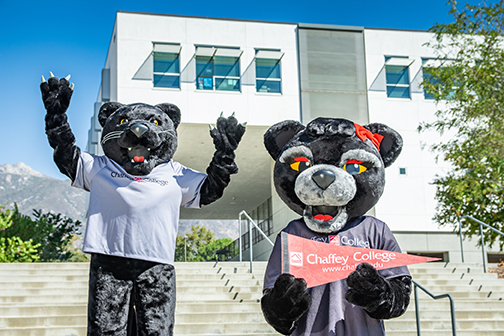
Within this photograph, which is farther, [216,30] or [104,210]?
[216,30]

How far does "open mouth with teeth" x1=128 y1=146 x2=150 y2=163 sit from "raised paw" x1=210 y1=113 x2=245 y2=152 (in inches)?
18.8

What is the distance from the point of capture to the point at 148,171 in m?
3.80

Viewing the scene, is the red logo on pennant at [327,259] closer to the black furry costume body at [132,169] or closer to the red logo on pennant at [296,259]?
the red logo on pennant at [296,259]

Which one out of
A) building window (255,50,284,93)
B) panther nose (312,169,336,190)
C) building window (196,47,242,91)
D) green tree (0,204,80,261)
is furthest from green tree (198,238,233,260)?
panther nose (312,169,336,190)

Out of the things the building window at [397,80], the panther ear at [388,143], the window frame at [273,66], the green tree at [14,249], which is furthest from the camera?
the building window at [397,80]

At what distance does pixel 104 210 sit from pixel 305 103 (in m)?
14.8

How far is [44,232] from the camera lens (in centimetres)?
1477

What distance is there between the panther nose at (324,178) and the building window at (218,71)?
1459 cm

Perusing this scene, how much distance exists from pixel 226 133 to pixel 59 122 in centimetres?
112

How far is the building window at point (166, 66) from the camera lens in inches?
678

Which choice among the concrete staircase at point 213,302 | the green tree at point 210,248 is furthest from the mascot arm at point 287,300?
the green tree at point 210,248

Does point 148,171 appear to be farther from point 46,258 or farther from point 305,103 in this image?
point 305,103

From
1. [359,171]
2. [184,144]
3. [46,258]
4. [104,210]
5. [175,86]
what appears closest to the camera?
[359,171]

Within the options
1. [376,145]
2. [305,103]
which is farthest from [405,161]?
[376,145]
